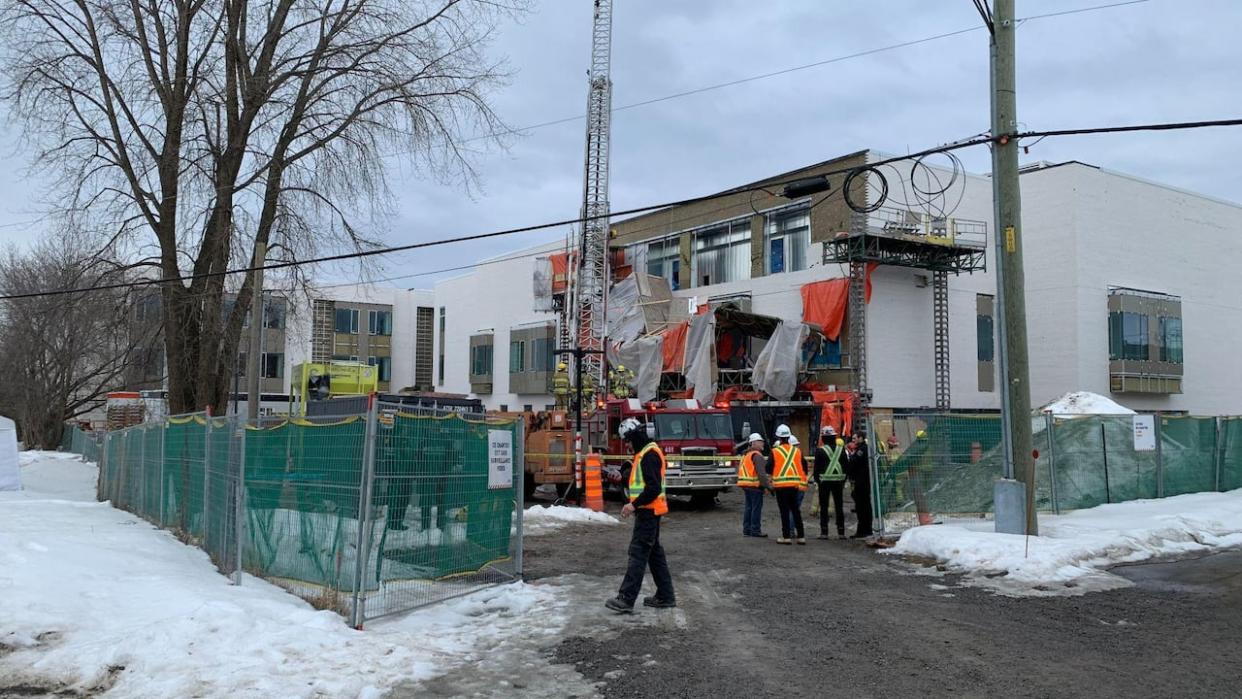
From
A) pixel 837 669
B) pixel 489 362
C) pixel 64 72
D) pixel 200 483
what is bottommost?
pixel 837 669

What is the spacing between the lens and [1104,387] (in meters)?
41.8

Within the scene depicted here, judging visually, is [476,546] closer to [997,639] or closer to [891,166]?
[997,639]

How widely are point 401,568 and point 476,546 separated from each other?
4.30ft

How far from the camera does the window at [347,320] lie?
2746 inches

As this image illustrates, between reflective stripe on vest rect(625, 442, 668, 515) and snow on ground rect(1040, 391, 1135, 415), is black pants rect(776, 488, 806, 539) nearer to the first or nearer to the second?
reflective stripe on vest rect(625, 442, 668, 515)

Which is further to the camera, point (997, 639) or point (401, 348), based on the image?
point (401, 348)

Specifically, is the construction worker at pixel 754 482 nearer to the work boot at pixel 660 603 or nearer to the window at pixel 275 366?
the work boot at pixel 660 603

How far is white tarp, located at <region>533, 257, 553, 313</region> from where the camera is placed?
50.0 metres

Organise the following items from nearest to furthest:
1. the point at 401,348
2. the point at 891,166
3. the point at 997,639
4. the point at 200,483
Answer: the point at 997,639 → the point at 200,483 → the point at 891,166 → the point at 401,348

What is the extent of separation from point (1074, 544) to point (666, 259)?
34.9m

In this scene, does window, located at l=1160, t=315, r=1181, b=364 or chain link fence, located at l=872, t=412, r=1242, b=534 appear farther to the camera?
window, located at l=1160, t=315, r=1181, b=364

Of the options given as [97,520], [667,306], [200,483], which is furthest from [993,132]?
[667,306]

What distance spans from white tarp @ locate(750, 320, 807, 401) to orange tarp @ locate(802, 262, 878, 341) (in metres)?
1.20

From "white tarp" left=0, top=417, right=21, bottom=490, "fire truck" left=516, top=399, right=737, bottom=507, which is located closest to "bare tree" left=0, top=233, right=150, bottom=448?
"white tarp" left=0, top=417, right=21, bottom=490
